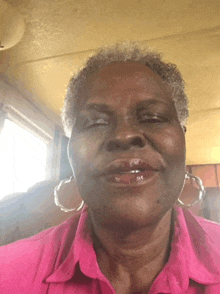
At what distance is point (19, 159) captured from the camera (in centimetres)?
244

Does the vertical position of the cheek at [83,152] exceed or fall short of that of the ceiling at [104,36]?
it falls short

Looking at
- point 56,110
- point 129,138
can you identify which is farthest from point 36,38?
point 129,138

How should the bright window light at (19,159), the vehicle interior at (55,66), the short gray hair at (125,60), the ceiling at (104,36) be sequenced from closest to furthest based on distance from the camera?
the short gray hair at (125,60)
the vehicle interior at (55,66)
the ceiling at (104,36)
the bright window light at (19,159)

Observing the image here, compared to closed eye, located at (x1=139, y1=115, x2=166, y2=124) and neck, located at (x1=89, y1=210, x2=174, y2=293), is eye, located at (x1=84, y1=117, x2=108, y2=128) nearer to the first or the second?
closed eye, located at (x1=139, y1=115, x2=166, y2=124)

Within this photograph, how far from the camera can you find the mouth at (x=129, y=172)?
0.61 m

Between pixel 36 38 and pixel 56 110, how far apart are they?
969 millimetres

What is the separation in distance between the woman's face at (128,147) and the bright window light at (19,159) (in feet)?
5.30

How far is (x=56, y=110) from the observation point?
275 cm

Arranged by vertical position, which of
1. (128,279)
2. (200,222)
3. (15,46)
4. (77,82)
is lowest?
(128,279)

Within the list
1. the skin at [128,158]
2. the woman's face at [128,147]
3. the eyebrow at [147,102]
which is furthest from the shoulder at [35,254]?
the eyebrow at [147,102]

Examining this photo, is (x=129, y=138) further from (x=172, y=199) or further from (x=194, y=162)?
(x=194, y=162)

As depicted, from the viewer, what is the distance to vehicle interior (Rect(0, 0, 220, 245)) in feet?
3.51

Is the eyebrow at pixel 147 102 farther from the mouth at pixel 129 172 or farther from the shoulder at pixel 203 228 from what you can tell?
the shoulder at pixel 203 228

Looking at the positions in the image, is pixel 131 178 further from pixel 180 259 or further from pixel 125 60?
pixel 125 60
